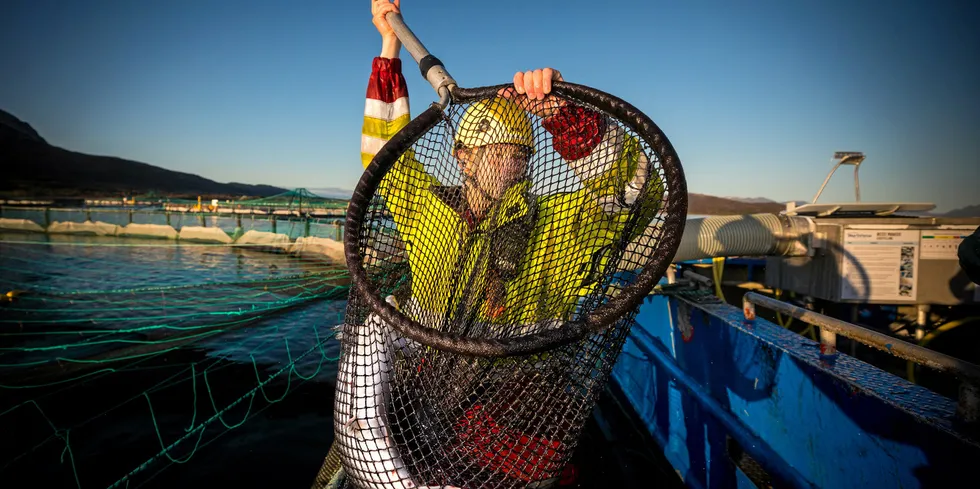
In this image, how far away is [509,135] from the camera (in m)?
1.78

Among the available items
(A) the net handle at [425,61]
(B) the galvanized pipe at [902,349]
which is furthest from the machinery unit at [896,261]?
(A) the net handle at [425,61]

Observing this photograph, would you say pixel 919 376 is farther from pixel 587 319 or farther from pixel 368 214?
pixel 368 214

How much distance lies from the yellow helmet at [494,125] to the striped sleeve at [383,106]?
348mm

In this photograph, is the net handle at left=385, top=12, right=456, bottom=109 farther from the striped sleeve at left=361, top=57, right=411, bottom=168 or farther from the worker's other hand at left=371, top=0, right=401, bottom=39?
the striped sleeve at left=361, top=57, right=411, bottom=168

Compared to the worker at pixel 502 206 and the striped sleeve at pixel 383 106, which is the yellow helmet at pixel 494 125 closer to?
the worker at pixel 502 206

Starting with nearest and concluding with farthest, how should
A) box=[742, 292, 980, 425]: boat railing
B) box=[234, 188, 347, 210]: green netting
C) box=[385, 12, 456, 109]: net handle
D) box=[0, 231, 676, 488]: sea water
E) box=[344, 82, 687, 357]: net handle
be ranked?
box=[344, 82, 687, 357]: net handle → box=[742, 292, 980, 425]: boat railing → box=[385, 12, 456, 109]: net handle → box=[0, 231, 676, 488]: sea water → box=[234, 188, 347, 210]: green netting

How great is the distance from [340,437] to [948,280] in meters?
5.34

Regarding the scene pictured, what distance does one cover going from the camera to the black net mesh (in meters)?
1.34

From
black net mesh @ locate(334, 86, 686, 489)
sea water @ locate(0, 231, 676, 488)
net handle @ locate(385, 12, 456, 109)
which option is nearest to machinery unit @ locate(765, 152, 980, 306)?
sea water @ locate(0, 231, 676, 488)

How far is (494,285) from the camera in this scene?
2.00m

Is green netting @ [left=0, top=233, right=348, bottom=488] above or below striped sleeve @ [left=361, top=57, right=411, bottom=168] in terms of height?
below

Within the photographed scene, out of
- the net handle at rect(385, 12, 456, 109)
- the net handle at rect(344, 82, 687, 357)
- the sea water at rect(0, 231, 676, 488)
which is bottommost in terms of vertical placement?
the sea water at rect(0, 231, 676, 488)

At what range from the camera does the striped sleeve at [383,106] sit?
75.9 inches

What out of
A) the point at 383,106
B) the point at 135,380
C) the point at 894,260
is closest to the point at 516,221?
the point at 383,106
